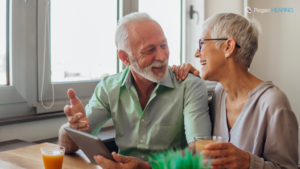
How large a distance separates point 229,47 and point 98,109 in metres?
0.83

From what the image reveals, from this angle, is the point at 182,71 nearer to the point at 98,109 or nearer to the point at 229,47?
the point at 229,47

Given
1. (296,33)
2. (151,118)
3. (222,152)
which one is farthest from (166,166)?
(296,33)

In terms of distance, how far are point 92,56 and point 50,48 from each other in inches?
17.7

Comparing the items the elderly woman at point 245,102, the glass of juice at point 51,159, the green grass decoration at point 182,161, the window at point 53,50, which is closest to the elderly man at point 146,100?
the elderly woman at point 245,102

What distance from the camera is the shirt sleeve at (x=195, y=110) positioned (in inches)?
58.0

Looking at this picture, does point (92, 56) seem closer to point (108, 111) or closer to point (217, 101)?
point (108, 111)

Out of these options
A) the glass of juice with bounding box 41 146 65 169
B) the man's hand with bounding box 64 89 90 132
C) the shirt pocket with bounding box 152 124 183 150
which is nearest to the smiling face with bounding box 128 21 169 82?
the shirt pocket with bounding box 152 124 183 150

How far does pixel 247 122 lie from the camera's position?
4.42ft

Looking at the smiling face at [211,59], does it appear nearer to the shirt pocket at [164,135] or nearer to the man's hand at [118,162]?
the shirt pocket at [164,135]

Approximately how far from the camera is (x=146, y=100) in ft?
5.61

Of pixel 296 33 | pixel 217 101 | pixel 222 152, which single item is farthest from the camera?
pixel 296 33

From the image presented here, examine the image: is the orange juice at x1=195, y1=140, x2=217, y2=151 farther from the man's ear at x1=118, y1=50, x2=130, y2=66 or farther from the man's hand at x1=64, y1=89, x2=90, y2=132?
the man's ear at x1=118, y1=50, x2=130, y2=66

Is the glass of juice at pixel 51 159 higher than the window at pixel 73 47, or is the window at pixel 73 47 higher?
the window at pixel 73 47

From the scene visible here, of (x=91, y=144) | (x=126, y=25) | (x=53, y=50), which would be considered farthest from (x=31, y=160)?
(x=53, y=50)
